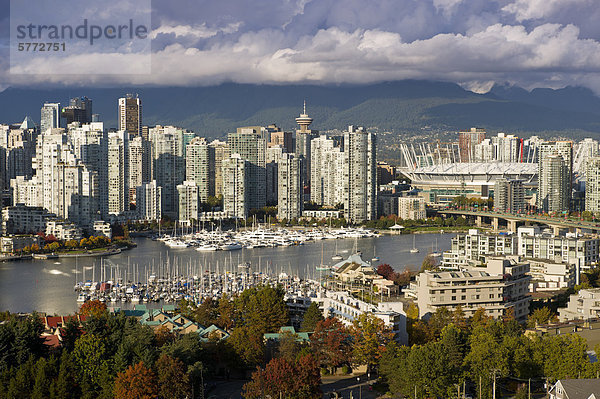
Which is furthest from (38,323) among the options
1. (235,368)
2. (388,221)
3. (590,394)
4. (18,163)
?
(18,163)

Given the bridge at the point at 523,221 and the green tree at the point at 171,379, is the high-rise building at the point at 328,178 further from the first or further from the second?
the green tree at the point at 171,379

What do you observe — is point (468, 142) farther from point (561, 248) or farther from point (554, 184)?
point (561, 248)

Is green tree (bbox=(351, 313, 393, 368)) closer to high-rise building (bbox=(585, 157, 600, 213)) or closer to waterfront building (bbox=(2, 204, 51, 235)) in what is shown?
waterfront building (bbox=(2, 204, 51, 235))

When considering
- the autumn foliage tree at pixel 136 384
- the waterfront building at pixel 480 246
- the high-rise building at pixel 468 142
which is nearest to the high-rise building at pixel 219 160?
the high-rise building at pixel 468 142

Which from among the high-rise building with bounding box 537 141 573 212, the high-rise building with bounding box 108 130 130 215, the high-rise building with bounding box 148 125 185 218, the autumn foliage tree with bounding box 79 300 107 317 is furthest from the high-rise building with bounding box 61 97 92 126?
the autumn foliage tree with bounding box 79 300 107 317

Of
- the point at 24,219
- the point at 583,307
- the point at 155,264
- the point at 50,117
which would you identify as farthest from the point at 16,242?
the point at 50,117

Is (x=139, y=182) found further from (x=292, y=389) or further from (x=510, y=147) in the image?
(x=292, y=389)
